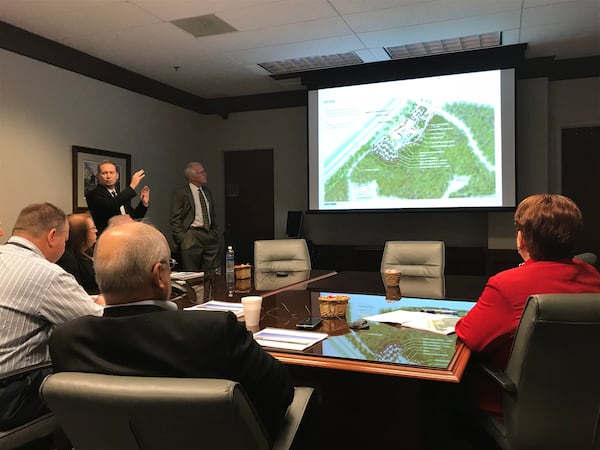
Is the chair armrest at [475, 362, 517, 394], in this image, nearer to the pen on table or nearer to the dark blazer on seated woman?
the pen on table

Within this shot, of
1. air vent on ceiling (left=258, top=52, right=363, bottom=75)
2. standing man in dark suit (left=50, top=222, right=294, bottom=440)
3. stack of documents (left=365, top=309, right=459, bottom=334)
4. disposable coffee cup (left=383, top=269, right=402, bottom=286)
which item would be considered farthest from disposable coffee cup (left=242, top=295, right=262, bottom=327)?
air vent on ceiling (left=258, top=52, right=363, bottom=75)

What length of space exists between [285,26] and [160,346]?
12.1 ft

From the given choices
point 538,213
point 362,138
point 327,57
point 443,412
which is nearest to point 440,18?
point 327,57

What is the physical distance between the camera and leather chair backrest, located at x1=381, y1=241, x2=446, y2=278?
348 centimetres

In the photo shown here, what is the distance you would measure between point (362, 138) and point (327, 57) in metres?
0.98

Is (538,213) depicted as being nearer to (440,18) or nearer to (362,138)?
(440,18)

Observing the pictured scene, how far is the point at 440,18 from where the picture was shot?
4105 mm

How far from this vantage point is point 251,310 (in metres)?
1.94

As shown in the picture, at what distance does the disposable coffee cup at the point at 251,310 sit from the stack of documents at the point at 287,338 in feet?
0.32

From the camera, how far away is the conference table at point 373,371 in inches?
57.6

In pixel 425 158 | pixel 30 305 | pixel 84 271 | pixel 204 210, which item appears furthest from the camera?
pixel 204 210

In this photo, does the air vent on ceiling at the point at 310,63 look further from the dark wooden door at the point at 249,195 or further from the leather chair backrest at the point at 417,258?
the leather chair backrest at the point at 417,258

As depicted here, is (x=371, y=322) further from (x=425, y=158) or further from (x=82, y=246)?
(x=425, y=158)

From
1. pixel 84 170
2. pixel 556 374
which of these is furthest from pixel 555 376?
pixel 84 170
